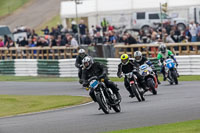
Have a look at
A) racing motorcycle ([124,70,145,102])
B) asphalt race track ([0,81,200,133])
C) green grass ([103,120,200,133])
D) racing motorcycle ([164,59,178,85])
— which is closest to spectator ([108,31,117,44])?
racing motorcycle ([164,59,178,85])

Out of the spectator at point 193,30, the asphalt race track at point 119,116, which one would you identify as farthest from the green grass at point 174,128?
the spectator at point 193,30

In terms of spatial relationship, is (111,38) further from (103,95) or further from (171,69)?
(103,95)

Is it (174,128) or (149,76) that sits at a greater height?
(149,76)

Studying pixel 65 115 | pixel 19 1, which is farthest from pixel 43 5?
pixel 65 115

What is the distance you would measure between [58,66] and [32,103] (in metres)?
11.7

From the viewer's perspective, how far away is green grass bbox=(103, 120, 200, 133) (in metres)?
11.1

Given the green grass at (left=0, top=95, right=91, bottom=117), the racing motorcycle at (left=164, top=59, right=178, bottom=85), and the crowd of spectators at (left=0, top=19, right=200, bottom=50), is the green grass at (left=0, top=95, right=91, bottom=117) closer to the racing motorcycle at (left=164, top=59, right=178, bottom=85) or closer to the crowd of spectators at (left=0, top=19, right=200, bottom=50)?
the racing motorcycle at (left=164, top=59, right=178, bottom=85)

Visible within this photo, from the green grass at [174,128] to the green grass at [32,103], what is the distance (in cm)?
670

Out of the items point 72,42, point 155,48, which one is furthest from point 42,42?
point 155,48

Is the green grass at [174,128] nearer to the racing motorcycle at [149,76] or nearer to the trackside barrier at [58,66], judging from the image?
the racing motorcycle at [149,76]

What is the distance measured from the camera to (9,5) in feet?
217

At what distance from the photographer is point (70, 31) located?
38625 mm

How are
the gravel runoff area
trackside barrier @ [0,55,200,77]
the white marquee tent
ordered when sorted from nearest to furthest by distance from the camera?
trackside barrier @ [0,55,200,77]
the white marquee tent
the gravel runoff area

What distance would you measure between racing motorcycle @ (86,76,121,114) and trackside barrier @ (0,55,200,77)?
11.5m
